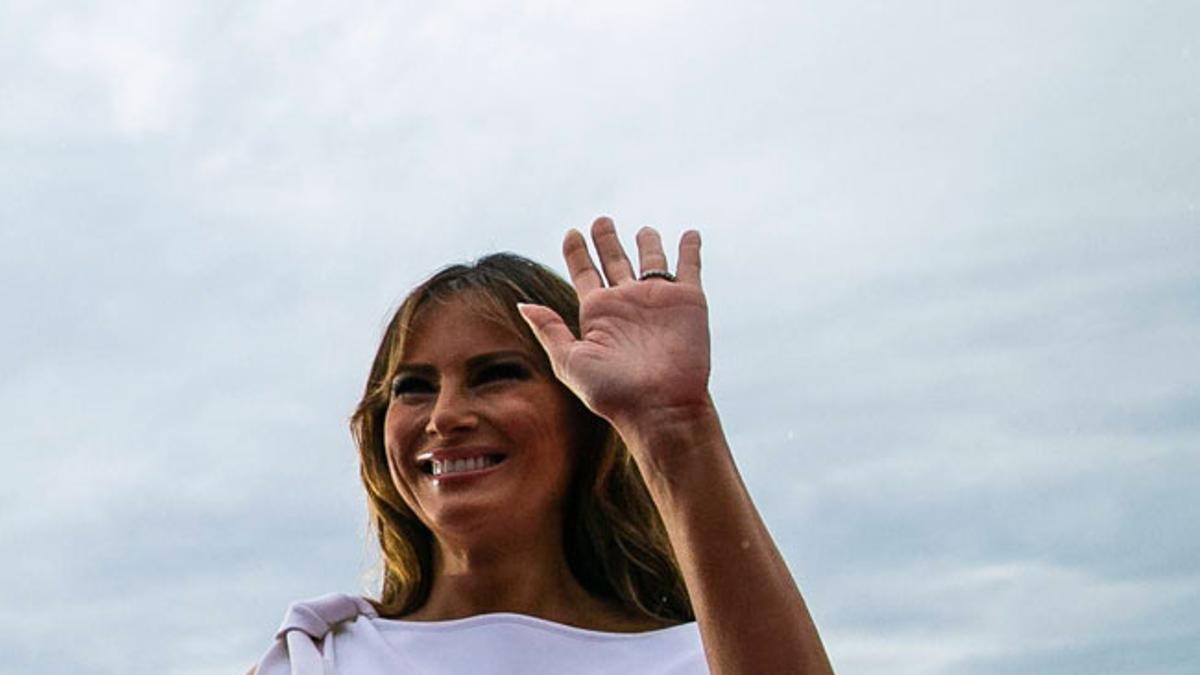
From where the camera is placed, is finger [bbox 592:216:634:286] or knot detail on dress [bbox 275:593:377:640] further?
knot detail on dress [bbox 275:593:377:640]

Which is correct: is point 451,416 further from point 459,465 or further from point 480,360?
point 480,360

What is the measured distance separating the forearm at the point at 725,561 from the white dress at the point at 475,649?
900 millimetres

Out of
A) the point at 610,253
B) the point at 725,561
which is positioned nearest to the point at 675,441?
the point at 725,561

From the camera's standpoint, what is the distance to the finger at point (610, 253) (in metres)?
4.39

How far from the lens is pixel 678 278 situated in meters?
4.29

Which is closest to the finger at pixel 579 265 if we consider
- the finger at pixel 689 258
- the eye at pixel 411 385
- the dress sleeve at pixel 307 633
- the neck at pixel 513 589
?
the finger at pixel 689 258

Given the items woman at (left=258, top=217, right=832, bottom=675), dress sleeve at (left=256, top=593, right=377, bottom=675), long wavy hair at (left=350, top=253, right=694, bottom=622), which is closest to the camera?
woman at (left=258, top=217, right=832, bottom=675)

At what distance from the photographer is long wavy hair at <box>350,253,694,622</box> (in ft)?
17.4

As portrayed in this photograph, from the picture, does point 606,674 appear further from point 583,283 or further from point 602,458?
point 583,283

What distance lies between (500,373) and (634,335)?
1056 mm

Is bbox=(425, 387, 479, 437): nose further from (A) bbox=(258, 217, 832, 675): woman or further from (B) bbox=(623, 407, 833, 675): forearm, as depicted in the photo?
(B) bbox=(623, 407, 833, 675): forearm

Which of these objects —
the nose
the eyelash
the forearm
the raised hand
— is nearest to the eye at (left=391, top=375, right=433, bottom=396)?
the eyelash

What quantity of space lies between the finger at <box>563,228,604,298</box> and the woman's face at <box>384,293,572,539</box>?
671 mm

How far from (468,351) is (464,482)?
0.39 metres
